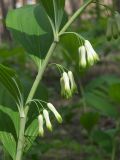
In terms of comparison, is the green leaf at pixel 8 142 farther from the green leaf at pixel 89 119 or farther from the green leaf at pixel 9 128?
the green leaf at pixel 89 119

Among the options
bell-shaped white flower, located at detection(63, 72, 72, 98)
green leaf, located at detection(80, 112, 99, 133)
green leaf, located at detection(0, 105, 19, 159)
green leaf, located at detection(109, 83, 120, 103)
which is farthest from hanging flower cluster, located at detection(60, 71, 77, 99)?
green leaf, located at detection(80, 112, 99, 133)

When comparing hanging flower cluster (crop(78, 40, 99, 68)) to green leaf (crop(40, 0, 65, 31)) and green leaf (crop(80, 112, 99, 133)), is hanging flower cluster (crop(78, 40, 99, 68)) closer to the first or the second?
green leaf (crop(40, 0, 65, 31))

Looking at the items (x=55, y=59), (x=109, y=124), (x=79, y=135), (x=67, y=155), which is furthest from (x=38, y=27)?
(x=55, y=59)

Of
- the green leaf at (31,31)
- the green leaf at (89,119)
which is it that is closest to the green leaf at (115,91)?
the green leaf at (89,119)

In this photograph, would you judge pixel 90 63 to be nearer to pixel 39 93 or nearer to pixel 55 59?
pixel 39 93

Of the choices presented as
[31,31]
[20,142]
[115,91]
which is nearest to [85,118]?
[115,91]

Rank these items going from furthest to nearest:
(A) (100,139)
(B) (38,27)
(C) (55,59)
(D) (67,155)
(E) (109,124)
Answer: (C) (55,59) < (E) (109,124) < (D) (67,155) < (A) (100,139) < (B) (38,27)

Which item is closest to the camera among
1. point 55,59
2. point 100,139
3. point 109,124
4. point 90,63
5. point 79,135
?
point 90,63
